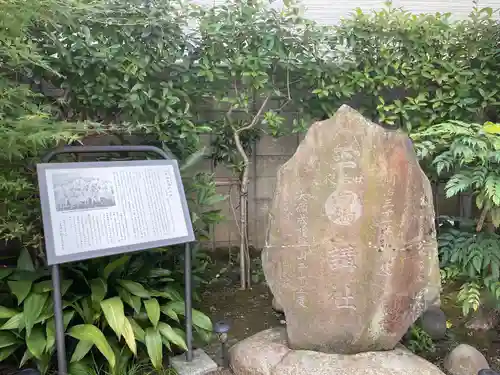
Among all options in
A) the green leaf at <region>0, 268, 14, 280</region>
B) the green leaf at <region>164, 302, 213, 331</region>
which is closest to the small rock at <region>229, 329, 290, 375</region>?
the green leaf at <region>164, 302, 213, 331</region>

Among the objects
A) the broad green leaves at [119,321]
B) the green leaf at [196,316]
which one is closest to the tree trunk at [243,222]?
the green leaf at [196,316]

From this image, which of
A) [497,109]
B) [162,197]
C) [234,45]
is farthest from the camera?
[497,109]

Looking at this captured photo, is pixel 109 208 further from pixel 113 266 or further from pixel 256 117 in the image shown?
pixel 256 117

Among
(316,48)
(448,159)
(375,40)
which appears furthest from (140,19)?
(448,159)

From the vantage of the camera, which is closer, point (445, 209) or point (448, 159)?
point (448, 159)

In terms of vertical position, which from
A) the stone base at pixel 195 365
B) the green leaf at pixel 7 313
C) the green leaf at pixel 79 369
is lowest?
the stone base at pixel 195 365

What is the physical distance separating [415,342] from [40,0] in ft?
12.3

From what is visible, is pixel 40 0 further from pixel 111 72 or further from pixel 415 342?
pixel 415 342

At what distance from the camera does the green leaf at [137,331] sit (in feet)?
10.2

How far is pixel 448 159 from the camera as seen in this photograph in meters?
3.45

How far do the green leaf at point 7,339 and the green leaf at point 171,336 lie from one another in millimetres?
1015

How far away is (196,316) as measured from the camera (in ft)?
11.5

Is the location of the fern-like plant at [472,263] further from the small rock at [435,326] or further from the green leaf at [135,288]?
the green leaf at [135,288]

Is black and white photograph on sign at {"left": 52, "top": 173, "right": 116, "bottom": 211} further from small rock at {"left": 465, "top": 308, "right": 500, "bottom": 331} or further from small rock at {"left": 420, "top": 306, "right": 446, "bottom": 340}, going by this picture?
small rock at {"left": 465, "top": 308, "right": 500, "bottom": 331}
